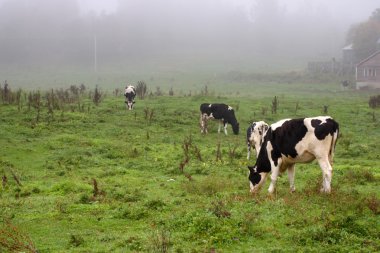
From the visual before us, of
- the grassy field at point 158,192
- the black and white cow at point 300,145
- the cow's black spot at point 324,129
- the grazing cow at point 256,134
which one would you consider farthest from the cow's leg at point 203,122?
the cow's black spot at point 324,129

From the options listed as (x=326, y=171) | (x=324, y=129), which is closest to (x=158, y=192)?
(x=326, y=171)

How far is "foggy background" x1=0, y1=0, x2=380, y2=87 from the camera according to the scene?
279 ft

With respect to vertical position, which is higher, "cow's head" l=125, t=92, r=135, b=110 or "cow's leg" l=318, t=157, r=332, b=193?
"cow's head" l=125, t=92, r=135, b=110

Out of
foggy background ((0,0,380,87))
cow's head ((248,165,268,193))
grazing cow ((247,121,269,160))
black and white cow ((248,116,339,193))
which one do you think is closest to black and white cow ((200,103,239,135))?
grazing cow ((247,121,269,160))

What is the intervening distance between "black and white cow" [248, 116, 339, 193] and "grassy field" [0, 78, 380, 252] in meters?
0.68

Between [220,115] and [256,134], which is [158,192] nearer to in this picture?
[256,134]

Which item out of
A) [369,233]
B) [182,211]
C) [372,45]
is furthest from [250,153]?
[372,45]

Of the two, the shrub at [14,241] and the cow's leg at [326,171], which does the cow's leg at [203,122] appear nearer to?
the cow's leg at [326,171]

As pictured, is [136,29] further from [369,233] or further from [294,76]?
[369,233]

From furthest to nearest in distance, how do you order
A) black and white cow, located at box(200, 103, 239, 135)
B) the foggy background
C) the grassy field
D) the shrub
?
1. the foggy background
2. black and white cow, located at box(200, 103, 239, 135)
3. the grassy field
4. the shrub

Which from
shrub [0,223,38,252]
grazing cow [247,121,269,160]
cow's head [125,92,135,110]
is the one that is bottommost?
shrub [0,223,38,252]

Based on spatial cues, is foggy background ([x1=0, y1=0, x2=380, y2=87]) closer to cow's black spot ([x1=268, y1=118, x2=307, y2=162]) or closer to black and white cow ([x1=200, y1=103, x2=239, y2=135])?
black and white cow ([x1=200, y1=103, x2=239, y2=135])

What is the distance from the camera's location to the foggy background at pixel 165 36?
279 ft

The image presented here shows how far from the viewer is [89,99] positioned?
34656mm
